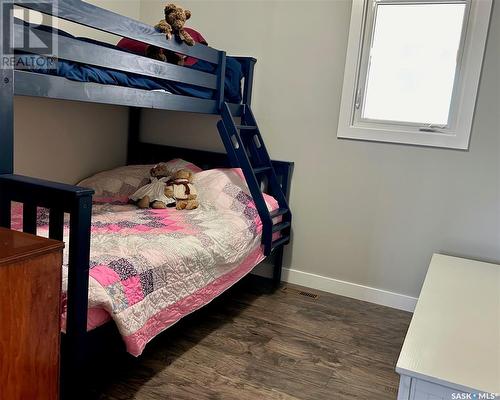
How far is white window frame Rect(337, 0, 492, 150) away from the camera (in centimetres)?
249

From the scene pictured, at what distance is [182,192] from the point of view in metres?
2.75

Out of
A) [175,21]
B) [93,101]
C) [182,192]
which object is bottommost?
[182,192]

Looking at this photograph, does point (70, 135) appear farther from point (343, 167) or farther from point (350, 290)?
point (350, 290)

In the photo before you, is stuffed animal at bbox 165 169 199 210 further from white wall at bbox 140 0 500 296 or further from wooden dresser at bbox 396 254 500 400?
wooden dresser at bbox 396 254 500 400

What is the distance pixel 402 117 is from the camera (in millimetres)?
2789

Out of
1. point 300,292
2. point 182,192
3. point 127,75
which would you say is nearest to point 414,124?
point 300,292

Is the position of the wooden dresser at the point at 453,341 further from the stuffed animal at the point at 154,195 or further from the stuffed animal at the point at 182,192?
the stuffed animal at the point at 154,195

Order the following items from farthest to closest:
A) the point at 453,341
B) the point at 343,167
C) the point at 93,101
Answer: the point at 343,167, the point at 93,101, the point at 453,341

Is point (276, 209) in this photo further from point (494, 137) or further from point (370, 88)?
point (494, 137)

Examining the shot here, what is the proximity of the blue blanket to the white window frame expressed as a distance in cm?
69

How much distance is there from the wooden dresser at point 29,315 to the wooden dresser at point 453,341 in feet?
3.24

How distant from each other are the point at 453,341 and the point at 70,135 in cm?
252

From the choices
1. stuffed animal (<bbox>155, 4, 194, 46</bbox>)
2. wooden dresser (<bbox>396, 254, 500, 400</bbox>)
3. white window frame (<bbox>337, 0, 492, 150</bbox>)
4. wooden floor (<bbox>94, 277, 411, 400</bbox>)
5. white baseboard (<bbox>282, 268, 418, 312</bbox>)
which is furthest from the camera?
white baseboard (<bbox>282, 268, 418, 312</bbox>)

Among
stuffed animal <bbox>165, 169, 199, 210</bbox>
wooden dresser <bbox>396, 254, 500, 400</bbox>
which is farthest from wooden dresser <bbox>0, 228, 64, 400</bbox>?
stuffed animal <bbox>165, 169, 199, 210</bbox>
